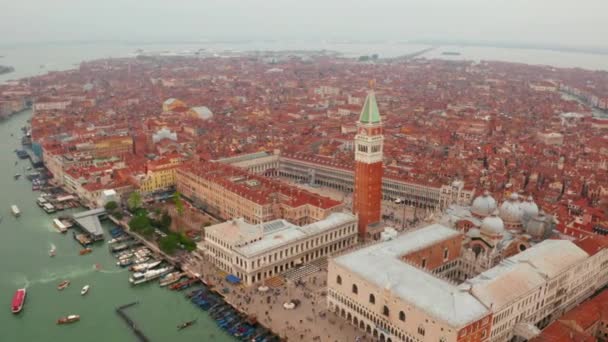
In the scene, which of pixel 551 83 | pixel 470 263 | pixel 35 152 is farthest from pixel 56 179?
pixel 551 83

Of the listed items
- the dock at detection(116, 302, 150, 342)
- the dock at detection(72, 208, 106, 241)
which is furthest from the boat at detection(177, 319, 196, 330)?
the dock at detection(72, 208, 106, 241)

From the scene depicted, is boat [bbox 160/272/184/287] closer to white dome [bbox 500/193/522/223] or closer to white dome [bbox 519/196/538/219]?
white dome [bbox 500/193/522/223]

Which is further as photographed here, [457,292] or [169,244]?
[169,244]

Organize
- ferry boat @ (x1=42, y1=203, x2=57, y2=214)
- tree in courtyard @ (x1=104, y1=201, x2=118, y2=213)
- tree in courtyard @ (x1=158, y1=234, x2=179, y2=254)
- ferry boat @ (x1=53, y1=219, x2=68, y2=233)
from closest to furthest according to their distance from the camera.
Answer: tree in courtyard @ (x1=158, y1=234, x2=179, y2=254), ferry boat @ (x1=53, y1=219, x2=68, y2=233), tree in courtyard @ (x1=104, y1=201, x2=118, y2=213), ferry boat @ (x1=42, y1=203, x2=57, y2=214)

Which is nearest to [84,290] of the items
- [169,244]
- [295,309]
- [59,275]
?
[59,275]

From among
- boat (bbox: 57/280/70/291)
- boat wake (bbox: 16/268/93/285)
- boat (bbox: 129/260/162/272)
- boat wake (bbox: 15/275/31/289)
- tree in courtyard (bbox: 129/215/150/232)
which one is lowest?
boat wake (bbox: 15/275/31/289)

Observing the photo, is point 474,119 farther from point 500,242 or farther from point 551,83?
point 551,83

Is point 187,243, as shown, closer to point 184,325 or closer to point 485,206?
point 184,325
